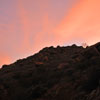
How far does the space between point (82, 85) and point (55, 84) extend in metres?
5.64

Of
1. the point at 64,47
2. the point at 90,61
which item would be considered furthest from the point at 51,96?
the point at 64,47

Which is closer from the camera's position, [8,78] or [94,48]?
[94,48]

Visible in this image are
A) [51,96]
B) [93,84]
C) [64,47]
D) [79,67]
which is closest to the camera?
[93,84]

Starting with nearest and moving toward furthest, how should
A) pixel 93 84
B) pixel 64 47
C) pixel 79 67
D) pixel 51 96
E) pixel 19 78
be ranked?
pixel 93 84, pixel 51 96, pixel 79 67, pixel 19 78, pixel 64 47

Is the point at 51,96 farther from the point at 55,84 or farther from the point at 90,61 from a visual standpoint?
the point at 90,61

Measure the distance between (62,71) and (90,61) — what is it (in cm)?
586

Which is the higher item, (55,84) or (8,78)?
(8,78)

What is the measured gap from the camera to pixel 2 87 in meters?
31.2

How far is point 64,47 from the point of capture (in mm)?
63375

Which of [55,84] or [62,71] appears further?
[62,71]

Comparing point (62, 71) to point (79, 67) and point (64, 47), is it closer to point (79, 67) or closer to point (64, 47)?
point (79, 67)

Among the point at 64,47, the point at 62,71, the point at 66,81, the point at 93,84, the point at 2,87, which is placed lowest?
the point at 93,84

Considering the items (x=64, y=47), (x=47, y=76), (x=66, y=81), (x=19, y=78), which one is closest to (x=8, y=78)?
(x=19, y=78)

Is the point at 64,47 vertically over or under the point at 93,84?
over
